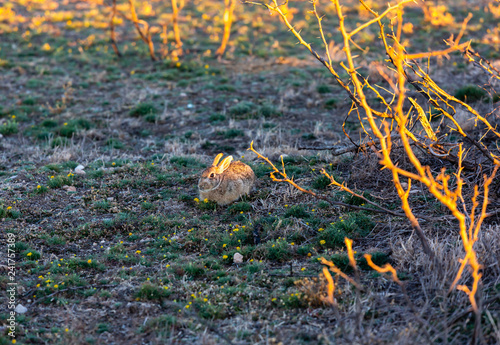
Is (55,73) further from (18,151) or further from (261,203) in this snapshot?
(261,203)

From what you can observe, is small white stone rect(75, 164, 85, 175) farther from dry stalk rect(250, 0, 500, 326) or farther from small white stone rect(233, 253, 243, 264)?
dry stalk rect(250, 0, 500, 326)

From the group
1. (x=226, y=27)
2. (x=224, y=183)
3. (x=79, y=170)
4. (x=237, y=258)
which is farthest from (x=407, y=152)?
(x=226, y=27)

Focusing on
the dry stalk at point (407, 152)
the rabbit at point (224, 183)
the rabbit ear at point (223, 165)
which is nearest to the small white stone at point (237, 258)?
the dry stalk at point (407, 152)

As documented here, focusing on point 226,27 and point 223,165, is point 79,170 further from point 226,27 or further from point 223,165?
point 226,27

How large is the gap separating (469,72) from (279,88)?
5269 mm

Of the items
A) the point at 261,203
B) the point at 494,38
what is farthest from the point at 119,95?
the point at 494,38

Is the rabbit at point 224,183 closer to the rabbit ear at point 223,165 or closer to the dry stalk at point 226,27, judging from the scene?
the rabbit ear at point 223,165

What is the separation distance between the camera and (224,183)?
22.7ft

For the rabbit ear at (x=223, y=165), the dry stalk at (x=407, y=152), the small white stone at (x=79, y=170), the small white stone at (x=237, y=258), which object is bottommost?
the small white stone at (x=79, y=170)

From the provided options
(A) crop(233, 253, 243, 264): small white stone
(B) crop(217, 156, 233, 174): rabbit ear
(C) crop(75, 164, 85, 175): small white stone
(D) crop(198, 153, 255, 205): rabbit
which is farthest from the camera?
(C) crop(75, 164, 85, 175): small white stone

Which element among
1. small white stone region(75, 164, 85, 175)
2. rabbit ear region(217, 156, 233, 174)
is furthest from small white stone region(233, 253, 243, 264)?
small white stone region(75, 164, 85, 175)

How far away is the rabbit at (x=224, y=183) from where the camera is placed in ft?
22.4

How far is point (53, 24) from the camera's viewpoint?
780 inches

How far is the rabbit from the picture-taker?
6.83 m
